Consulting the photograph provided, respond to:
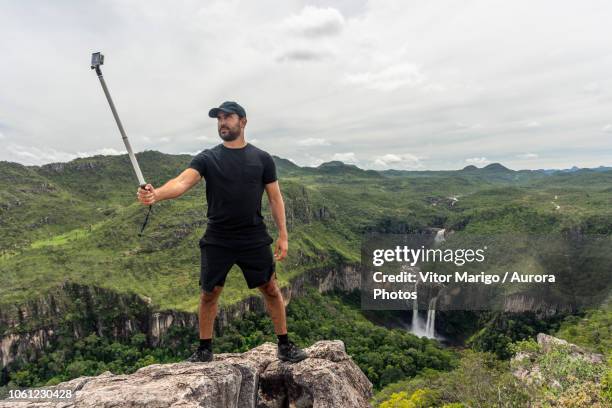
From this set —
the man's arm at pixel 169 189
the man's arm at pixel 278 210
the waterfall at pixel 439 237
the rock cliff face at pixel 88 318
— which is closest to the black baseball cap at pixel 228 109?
the man's arm at pixel 169 189

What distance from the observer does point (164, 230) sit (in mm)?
103250

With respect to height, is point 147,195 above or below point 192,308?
above

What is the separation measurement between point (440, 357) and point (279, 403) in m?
79.8

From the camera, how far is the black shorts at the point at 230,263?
688 centimetres

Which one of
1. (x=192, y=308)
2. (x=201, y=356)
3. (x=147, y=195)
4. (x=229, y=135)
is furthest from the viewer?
(x=192, y=308)

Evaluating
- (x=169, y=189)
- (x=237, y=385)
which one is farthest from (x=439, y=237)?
(x=169, y=189)

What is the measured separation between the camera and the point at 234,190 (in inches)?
254

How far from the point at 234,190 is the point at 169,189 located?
45.2 inches

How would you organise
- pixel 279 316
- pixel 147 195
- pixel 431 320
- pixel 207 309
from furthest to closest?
pixel 431 320
pixel 279 316
pixel 207 309
pixel 147 195

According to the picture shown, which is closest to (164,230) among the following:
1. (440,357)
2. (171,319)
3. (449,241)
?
(171,319)

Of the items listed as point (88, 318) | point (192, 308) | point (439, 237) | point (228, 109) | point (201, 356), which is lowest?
point (88, 318)

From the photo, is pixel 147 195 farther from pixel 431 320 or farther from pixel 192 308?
pixel 431 320

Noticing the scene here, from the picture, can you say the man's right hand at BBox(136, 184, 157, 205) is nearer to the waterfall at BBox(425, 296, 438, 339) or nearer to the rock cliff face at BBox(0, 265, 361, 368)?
the rock cliff face at BBox(0, 265, 361, 368)

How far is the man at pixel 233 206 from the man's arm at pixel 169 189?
17 mm
